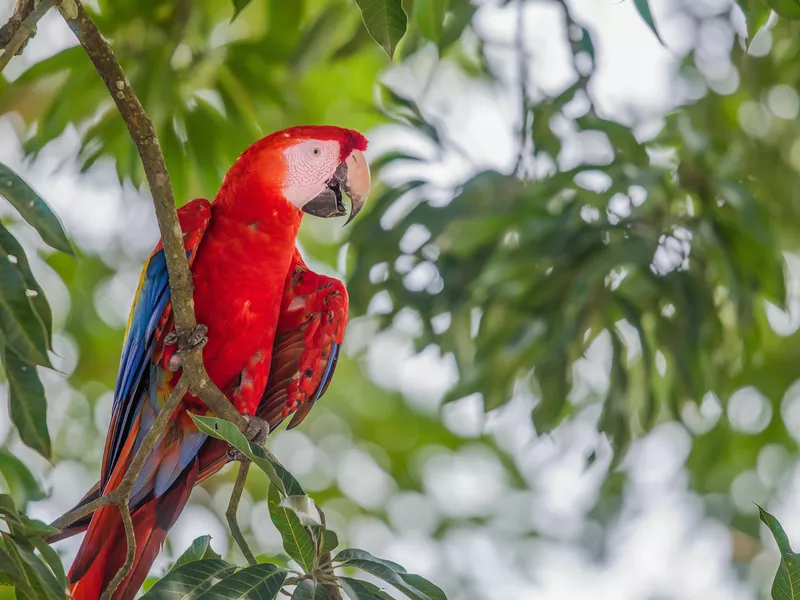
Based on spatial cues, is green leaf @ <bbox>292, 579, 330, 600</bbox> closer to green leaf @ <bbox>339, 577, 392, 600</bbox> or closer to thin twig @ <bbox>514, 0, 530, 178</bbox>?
green leaf @ <bbox>339, 577, 392, 600</bbox>

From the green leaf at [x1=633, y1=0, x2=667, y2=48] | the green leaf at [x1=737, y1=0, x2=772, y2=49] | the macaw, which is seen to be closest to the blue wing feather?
the macaw

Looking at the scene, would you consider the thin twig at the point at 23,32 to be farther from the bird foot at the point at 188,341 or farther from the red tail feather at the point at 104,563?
the red tail feather at the point at 104,563

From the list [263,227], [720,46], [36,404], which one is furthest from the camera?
[720,46]

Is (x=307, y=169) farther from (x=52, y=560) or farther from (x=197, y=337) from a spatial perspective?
(x=52, y=560)

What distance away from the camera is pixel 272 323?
1762 mm

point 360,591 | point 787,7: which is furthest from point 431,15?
point 360,591

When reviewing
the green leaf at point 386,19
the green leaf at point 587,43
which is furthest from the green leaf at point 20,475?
the green leaf at point 587,43

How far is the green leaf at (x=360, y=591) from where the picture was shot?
110 cm

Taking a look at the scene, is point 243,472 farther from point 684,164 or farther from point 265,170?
point 684,164

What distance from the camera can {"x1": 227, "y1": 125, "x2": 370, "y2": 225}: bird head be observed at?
171 cm

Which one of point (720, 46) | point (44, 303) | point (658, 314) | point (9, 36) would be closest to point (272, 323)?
point (44, 303)

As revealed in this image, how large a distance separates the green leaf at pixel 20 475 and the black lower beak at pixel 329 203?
0.67 m

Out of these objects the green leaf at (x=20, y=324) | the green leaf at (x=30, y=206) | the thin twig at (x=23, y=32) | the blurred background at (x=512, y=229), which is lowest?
the blurred background at (x=512, y=229)

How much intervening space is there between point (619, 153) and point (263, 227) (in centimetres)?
99
